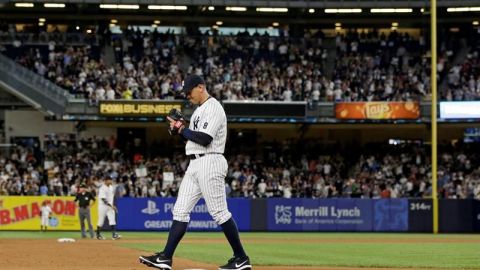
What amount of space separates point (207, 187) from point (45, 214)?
25489 millimetres

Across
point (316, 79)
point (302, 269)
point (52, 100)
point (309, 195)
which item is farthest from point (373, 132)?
point (302, 269)

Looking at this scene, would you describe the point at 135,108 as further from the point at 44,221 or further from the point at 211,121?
the point at 211,121

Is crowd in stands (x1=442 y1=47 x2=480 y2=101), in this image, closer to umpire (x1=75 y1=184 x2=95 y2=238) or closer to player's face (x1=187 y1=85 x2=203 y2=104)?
umpire (x1=75 y1=184 x2=95 y2=238)

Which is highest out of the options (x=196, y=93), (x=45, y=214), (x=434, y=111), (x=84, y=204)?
(x=434, y=111)

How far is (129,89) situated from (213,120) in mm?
32150

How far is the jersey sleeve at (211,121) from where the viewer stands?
456 inches

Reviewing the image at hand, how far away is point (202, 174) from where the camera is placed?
38.0 ft

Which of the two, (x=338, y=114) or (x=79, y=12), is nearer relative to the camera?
(x=338, y=114)

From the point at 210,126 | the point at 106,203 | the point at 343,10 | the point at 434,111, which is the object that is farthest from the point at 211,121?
the point at 343,10

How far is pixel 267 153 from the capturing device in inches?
1837

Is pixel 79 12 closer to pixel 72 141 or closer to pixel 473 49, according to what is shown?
pixel 72 141

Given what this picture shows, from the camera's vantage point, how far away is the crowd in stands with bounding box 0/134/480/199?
40.3 meters

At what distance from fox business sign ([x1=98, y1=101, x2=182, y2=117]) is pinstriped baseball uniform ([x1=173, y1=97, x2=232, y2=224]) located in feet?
102

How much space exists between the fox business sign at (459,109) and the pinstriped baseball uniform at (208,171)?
32466 mm
